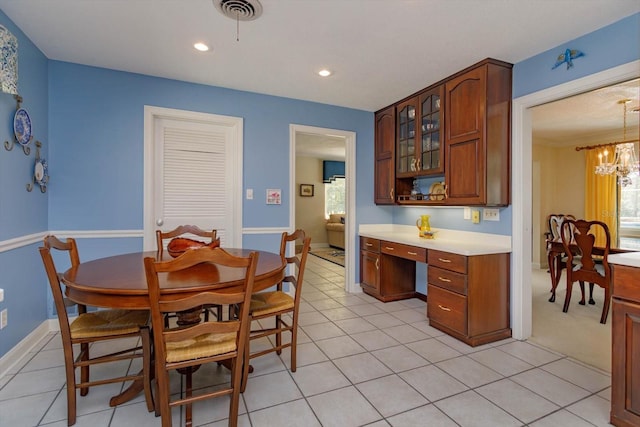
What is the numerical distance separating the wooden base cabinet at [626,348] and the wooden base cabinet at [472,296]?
3.19ft

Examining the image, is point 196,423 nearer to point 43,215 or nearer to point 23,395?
point 23,395

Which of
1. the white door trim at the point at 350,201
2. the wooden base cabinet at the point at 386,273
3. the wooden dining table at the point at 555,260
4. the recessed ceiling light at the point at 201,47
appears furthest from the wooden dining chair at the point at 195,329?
the wooden dining table at the point at 555,260

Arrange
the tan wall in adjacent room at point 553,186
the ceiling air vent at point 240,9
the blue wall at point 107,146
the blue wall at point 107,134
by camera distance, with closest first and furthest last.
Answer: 1. the ceiling air vent at point 240,9
2. the blue wall at point 107,146
3. the blue wall at point 107,134
4. the tan wall in adjacent room at point 553,186

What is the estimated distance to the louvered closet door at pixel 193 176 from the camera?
129 inches

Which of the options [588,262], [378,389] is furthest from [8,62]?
[588,262]

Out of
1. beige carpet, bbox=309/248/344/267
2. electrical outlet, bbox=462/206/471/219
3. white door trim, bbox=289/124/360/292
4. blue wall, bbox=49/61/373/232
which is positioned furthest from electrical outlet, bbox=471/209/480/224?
beige carpet, bbox=309/248/344/267

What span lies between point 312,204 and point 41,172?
20.9 ft

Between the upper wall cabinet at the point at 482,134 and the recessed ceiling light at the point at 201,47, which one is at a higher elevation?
the recessed ceiling light at the point at 201,47

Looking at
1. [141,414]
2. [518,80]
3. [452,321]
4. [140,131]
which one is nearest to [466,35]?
[518,80]

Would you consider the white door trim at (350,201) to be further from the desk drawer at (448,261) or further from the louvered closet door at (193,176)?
the desk drawer at (448,261)

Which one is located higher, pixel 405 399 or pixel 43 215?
pixel 43 215

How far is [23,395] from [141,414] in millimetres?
816

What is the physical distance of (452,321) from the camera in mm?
2721

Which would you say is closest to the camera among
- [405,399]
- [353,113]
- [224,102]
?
[405,399]
